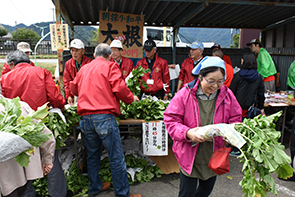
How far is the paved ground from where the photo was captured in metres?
3.36

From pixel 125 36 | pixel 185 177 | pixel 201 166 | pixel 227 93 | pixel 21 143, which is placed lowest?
pixel 185 177

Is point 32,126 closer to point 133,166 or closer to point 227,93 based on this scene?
point 227,93

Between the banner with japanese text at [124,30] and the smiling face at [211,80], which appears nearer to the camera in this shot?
the smiling face at [211,80]

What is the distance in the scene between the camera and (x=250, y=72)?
3898 mm

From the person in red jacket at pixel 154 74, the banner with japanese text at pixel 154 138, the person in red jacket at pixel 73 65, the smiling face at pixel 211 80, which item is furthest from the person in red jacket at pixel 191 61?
the smiling face at pixel 211 80

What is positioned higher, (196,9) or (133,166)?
(196,9)

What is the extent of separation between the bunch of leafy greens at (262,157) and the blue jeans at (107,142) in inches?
66.0

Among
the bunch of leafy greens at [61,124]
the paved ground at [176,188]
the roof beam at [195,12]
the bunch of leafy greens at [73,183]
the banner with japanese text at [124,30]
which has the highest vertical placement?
the roof beam at [195,12]

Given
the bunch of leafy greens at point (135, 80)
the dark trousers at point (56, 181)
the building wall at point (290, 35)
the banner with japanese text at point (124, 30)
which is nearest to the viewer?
the dark trousers at point (56, 181)

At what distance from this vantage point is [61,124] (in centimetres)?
326

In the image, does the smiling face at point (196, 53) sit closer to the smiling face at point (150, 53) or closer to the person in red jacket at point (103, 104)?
the smiling face at point (150, 53)

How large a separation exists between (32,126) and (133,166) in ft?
8.58

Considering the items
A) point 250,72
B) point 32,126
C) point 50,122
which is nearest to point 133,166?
point 50,122

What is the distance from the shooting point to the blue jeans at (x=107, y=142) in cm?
284
